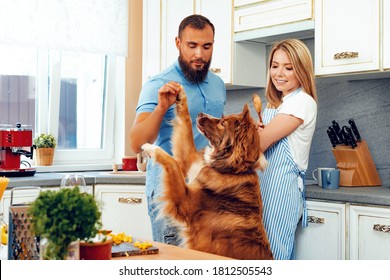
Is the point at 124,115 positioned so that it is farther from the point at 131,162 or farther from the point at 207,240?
the point at 207,240

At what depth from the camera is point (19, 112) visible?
3.99 metres

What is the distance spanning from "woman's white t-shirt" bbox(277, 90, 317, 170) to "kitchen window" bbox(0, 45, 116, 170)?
6.18ft

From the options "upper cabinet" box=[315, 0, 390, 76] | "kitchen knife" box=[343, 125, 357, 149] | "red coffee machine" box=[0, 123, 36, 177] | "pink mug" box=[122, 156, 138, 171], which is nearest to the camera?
"upper cabinet" box=[315, 0, 390, 76]

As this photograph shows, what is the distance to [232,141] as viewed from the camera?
263 cm

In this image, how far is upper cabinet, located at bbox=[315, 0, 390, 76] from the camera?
2838 mm

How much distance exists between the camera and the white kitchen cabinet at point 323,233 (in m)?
2.81

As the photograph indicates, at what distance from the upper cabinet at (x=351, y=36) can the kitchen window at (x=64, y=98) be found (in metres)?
1.81

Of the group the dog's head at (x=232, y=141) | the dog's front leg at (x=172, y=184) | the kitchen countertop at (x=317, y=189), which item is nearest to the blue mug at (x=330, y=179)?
the kitchen countertop at (x=317, y=189)

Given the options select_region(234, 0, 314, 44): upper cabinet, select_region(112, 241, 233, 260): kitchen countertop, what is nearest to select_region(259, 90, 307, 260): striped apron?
select_region(234, 0, 314, 44): upper cabinet

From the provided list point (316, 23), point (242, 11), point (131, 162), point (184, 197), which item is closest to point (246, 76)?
point (242, 11)

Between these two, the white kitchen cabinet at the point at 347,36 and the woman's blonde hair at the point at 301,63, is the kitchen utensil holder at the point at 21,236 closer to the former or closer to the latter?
the woman's blonde hair at the point at 301,63

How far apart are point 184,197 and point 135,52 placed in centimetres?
195

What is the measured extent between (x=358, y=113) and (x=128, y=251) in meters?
1.98

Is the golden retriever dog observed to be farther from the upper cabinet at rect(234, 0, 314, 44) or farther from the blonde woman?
the upper cabinet at rect(234, 0, 314, 44)
